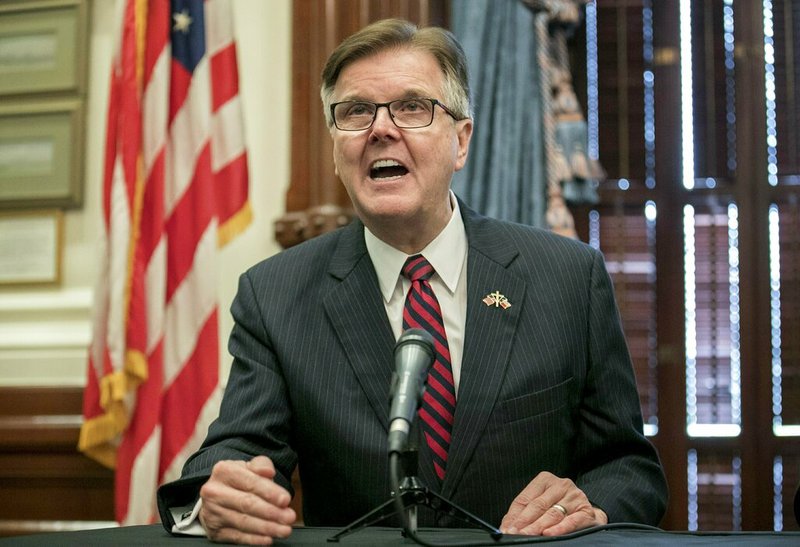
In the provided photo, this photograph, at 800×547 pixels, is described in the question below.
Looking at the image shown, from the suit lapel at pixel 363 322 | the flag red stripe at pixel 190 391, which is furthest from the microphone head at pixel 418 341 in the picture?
the flag red stripe at pixel 190 391

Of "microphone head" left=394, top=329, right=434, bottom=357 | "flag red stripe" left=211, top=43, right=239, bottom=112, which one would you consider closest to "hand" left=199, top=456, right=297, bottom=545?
"microphone head" left=394, top=329, right=434, bottom=357

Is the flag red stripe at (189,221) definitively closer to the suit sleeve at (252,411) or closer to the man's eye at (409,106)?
the suit sleeve at (252,411)

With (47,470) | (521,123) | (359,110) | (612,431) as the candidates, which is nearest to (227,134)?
(521,123)

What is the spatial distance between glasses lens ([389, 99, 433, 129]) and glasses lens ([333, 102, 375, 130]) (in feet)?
0.17

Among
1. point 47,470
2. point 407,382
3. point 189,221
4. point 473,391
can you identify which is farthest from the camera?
point 47,470

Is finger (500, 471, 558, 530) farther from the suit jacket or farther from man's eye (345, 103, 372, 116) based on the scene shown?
man's eye (345, 103, 372, 116)

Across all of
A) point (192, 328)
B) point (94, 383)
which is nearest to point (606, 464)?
point (192, 328)

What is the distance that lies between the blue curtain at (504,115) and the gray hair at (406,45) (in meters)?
1.53

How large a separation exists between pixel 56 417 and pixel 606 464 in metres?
2.71

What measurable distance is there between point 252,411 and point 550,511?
67 cm

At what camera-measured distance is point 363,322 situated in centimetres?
204

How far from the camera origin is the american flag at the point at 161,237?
351cm

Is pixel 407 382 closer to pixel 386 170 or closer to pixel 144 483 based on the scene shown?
pixel 386 170

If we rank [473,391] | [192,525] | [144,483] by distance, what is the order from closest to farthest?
[192,525] → [473,391] → [144,483]
